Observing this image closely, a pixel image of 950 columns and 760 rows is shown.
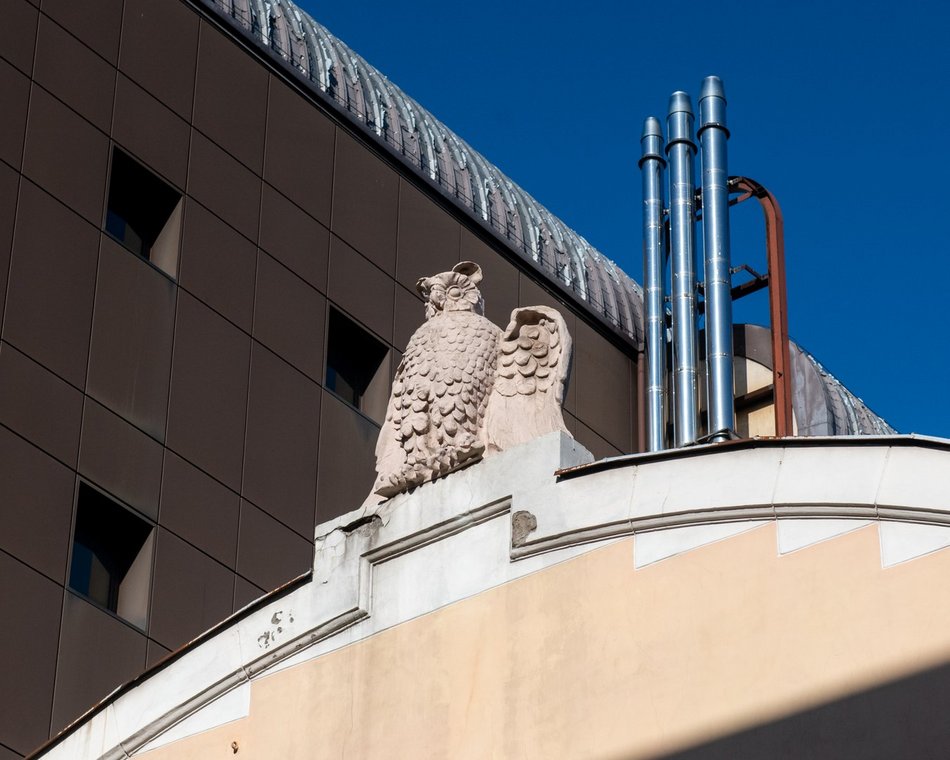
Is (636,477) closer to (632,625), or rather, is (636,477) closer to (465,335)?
(632,625)

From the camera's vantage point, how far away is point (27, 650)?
22.4 m

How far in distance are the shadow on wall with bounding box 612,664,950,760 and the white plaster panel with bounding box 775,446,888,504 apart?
132 cm

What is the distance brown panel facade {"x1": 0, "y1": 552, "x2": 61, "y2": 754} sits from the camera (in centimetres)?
2200

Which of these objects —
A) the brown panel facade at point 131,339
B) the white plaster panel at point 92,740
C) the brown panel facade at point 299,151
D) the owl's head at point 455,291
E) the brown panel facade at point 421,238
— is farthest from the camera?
the brown panel facade at point 421,238

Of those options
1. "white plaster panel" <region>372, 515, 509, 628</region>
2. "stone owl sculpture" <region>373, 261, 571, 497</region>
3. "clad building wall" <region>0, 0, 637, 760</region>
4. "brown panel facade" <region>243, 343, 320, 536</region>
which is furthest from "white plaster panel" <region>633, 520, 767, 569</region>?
"brown panel facade" <region>243, 343, 320, 536</region>

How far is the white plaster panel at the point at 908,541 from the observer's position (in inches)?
504

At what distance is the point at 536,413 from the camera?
16.0m

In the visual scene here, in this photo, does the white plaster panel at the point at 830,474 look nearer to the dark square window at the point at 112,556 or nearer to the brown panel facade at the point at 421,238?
the dark square window at the point at 112,556

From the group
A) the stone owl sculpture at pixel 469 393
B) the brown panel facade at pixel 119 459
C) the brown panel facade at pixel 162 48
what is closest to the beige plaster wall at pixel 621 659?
the stone owl sculpture at pixel 469 393

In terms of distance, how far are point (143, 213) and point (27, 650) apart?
645 cm

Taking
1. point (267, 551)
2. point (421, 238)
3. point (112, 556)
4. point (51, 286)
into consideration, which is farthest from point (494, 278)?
point (112, 556)

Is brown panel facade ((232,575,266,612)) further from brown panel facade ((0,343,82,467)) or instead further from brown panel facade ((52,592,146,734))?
brown panel facade ((0,343,82,467))

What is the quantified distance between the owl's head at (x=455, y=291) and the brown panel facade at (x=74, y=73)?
381 inches

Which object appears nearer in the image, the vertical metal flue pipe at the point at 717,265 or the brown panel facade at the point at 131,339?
the brown panel facade at the point at 131,339
